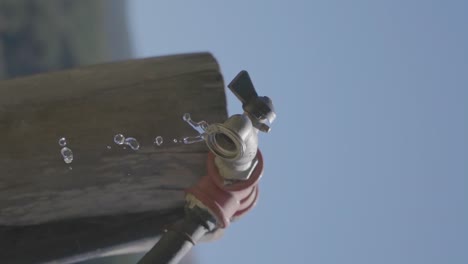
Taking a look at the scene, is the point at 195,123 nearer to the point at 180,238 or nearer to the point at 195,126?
the point at 195,126

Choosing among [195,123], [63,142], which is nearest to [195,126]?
[195,123]

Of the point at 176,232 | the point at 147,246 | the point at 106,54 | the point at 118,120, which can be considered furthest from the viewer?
the point at 106,54

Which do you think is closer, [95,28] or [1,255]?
[1,255]

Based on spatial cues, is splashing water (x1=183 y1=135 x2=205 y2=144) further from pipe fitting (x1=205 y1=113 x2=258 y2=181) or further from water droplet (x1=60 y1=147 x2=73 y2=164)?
water droplet (x1=60 y1=147 x2=73 y2=164)

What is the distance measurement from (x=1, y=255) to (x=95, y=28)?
172 inches

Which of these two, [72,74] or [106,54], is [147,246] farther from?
[106,54]

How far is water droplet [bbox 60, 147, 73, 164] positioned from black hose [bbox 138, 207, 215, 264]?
0.22 meters

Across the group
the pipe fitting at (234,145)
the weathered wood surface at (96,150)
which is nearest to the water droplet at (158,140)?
the weathered wood surface at (96,150)

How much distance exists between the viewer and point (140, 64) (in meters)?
0.93

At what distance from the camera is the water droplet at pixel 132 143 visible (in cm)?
84

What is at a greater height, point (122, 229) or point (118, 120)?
Answer: point (118, 120)

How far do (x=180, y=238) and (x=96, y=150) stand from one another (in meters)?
0.23

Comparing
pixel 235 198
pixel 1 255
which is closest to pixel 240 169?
pixel 235 198

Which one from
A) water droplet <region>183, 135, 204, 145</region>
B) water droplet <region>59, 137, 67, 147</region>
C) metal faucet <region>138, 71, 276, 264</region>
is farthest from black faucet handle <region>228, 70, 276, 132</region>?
water droplet <region>59, 137, 67, 147</region>
